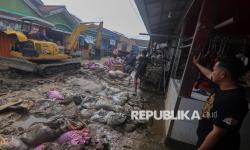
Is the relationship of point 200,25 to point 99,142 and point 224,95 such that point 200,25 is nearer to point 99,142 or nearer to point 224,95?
point 224,95

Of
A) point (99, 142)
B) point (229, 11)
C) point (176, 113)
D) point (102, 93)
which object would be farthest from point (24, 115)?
point (229, 11)

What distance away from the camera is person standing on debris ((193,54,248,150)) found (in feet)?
6.18

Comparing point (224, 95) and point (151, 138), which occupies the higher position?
point (224, 95)

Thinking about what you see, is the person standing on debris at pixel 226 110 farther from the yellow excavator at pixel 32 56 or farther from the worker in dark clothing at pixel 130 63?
the worker in dark clothing at pixel 130 63

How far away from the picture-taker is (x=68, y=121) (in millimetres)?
4246

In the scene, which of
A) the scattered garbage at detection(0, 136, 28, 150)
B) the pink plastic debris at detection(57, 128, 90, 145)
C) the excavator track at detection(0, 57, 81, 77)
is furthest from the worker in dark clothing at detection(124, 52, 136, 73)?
the scattered garbage at detection(0, 136, 28, 150)

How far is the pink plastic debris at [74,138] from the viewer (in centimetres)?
370

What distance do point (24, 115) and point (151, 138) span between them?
10.0ft

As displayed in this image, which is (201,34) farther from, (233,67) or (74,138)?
(74,138)

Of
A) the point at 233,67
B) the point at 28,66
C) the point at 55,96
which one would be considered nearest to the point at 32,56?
the point at 28,66

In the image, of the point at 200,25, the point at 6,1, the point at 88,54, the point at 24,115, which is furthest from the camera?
the point at 88,54

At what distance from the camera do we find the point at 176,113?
4113 mm

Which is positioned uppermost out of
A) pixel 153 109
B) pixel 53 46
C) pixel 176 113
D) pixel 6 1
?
pixel 6 1

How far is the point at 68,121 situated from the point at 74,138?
0.58m
